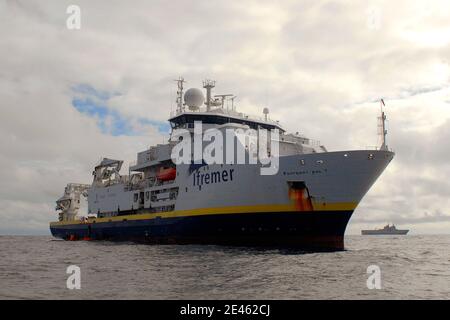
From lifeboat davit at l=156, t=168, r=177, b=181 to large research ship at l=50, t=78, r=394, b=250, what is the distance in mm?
89

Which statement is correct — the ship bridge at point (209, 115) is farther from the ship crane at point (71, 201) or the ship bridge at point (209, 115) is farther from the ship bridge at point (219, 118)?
the ship crane at point (71, 201)

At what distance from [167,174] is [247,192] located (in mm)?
11089

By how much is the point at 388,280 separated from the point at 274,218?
1210cm

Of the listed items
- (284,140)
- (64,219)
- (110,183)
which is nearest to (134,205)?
(110,183)

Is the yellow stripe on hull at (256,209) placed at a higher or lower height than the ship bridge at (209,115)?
lower

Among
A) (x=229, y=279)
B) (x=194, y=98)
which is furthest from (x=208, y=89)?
(x=229, y=279)

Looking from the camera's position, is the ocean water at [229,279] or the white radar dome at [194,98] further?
the white radar dome at [194,98]

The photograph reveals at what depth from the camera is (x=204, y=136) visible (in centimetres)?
3359

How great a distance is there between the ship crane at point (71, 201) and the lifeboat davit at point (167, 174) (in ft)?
84.9

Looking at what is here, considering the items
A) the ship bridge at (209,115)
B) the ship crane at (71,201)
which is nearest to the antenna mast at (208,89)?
the ship bridge at (209,115)

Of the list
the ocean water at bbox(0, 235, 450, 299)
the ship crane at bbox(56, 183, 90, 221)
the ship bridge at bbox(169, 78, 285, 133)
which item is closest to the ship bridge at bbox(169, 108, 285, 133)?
the ship bridge at bbox(169, 78, 285, 133)

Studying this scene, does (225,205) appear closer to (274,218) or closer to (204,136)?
(274,218)

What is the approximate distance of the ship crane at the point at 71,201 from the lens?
201ft

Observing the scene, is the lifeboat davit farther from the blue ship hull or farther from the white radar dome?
the white radar dome
